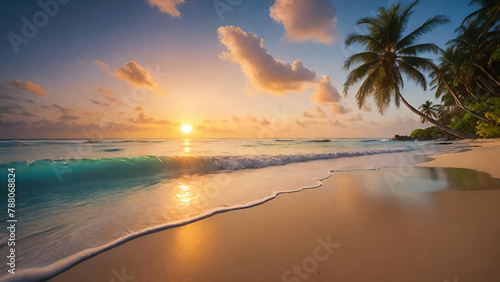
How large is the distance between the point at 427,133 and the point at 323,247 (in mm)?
56179

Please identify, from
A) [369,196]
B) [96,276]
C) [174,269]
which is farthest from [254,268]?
[369,196]

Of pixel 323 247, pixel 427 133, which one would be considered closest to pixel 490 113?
pixel 323 247

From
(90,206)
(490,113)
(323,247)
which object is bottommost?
(323,247)

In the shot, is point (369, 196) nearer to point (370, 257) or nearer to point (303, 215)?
point (303, 215)

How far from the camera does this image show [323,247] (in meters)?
1.76

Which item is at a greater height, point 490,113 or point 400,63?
point 400,63

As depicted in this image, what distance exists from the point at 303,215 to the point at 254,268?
1291 millimetres

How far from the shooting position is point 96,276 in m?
1.45

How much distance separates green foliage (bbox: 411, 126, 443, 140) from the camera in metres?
38.0

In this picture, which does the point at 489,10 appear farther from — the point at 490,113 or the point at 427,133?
the point at 427,133

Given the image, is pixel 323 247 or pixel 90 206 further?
pixel 90 206

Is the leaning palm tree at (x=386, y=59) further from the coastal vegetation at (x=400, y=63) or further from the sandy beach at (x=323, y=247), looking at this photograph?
the sandy beach at (x=323, y=247)

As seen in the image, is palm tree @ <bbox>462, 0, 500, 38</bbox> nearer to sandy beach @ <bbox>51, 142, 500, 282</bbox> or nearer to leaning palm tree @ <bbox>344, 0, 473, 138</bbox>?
leaning palm tree @ <bbox>344, 0, 473, 138</bbox>

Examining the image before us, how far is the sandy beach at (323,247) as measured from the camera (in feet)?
4.61
